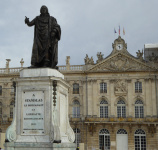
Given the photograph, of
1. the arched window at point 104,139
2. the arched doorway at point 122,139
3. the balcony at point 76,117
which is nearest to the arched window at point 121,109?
the arched doorway at point 122,139

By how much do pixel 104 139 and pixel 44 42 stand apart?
31.2m

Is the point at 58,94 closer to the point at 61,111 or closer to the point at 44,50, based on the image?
the point at 61,111


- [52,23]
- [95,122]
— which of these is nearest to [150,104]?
[95,122]

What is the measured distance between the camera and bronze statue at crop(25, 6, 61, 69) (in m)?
8.56

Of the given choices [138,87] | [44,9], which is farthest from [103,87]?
[44,9]

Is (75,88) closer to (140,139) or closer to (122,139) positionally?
(122,139)

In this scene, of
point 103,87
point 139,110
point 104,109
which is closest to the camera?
point 139,110

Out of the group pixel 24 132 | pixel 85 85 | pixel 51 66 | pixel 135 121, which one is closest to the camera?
pixel 24 132

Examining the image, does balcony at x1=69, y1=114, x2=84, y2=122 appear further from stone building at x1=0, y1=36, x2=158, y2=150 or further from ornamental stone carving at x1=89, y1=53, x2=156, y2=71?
ornamental stone carving at x1=89, y1=53, x2=156, y2=71

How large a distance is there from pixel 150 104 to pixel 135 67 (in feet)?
16.0

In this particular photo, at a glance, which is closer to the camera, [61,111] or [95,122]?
[61,111]

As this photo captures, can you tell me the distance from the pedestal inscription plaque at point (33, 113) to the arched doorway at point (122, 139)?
31.2 metres

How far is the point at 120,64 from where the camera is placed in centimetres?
3959

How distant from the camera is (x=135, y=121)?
3753 cm
